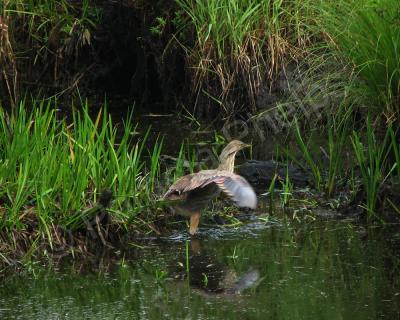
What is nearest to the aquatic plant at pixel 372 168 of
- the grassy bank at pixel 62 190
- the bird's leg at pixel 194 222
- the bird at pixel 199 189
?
the bird at pixel 199 189

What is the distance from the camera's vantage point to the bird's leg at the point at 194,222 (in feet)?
25.2

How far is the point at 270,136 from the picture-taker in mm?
10648

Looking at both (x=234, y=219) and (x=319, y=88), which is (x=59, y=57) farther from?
(x=234, y=219)

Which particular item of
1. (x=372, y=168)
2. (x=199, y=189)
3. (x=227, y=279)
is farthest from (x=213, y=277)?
(x=372, y=168)

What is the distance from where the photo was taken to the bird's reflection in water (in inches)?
257

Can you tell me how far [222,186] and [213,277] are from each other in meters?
0.81

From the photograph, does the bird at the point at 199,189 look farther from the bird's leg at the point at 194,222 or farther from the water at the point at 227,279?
A: the water at the point at 227,279

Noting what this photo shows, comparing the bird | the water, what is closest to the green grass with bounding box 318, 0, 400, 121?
the water

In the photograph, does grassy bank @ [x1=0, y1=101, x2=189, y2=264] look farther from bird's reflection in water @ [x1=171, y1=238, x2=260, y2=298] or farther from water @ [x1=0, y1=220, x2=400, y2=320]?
bird's reflection in water @ [x1=171, y1=238, x2=260, y2=298]

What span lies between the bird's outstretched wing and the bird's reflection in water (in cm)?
43

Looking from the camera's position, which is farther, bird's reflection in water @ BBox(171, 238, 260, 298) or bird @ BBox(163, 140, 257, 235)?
bird @ BBox(163, 140, 257, 235)

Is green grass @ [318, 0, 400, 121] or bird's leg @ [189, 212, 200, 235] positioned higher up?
green grass @ [318, 0, 400, 121]

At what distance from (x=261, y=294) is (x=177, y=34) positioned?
18.6ft

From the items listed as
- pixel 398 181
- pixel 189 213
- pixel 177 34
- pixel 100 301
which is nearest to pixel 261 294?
pixel 100 301
